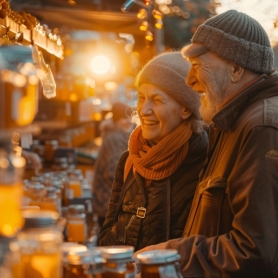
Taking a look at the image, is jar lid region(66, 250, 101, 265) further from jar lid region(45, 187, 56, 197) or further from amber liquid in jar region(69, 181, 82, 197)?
amber liquid in jar region(69, 181, 82, 197)

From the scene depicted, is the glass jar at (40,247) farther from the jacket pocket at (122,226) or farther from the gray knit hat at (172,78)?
the gray knit hat at (172,78)

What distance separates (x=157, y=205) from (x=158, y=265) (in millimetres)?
1445

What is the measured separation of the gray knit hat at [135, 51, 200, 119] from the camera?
3.76 meters

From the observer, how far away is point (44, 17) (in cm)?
729

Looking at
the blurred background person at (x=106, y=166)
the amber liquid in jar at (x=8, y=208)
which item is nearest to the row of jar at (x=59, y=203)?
the blurred background person at (x=106, y=166)

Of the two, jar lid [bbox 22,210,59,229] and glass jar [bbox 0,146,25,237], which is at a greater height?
glass jar [bbox 0,146,25,237]

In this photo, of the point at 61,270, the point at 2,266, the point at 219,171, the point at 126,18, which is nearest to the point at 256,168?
the point at 219,171

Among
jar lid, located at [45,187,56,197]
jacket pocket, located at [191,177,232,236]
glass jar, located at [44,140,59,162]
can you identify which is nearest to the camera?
jacket pocket, located at [191,177,232,236]

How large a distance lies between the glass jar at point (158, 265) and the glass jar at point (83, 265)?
150 millimetres

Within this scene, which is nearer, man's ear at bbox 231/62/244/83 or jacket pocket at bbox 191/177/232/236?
jacket pocket at bbox 191/177/232/236

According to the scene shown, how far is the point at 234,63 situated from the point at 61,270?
4.89ft

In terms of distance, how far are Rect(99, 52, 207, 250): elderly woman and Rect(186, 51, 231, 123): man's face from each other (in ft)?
1.70

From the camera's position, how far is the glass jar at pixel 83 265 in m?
2.12

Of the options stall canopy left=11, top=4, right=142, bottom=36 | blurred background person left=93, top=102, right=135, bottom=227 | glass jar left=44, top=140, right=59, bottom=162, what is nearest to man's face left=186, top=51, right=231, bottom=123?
stall canopy left=11, top=4, right=142, bottom=36
